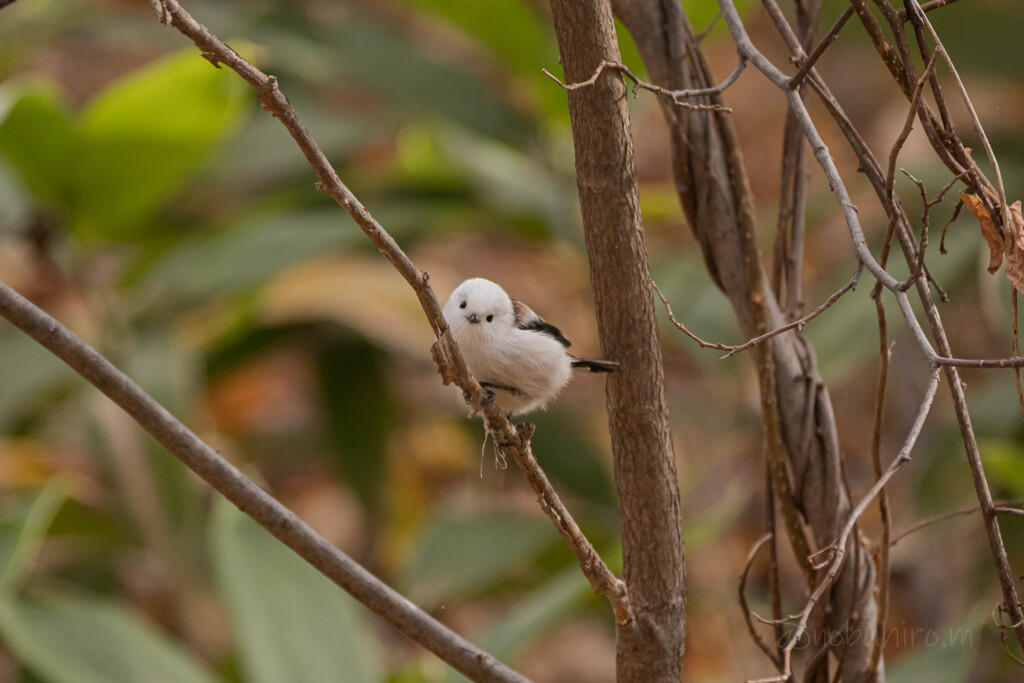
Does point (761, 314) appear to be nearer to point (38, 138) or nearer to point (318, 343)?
point (38, 138)

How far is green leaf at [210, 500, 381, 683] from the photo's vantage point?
1.25 m

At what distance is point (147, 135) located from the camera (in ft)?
4.71

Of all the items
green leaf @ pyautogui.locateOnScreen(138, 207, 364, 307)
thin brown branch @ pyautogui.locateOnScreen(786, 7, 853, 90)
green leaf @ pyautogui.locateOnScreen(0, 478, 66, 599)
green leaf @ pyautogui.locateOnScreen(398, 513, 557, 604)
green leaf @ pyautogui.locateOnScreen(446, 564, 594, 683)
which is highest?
green leaf @ pyautogui.locateOnScreen(138, 207, 364, 307)

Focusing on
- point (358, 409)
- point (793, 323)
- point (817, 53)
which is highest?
point (358, 409)

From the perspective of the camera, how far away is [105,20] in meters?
1.98

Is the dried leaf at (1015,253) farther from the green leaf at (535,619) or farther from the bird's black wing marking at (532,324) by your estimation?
the green leaf at (535,619)

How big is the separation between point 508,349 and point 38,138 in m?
1.08

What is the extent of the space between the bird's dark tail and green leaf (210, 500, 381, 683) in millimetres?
775

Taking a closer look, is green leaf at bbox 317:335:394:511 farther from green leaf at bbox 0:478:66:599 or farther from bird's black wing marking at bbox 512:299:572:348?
bird's black wing marking at bbox 512:299:572:348

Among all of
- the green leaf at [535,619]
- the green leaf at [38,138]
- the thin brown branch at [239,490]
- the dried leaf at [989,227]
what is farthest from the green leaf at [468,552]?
the dried leaf at [989,227]

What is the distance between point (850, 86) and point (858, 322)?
149cm

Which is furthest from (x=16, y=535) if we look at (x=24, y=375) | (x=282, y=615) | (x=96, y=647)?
(x=24, y=375)

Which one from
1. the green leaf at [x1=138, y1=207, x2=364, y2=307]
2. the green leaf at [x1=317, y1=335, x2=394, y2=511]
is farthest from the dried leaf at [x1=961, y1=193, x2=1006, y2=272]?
the green leaf at [x1=317, y1=335, x2=394, y2=511]

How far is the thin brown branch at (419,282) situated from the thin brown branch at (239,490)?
0.27 ft
